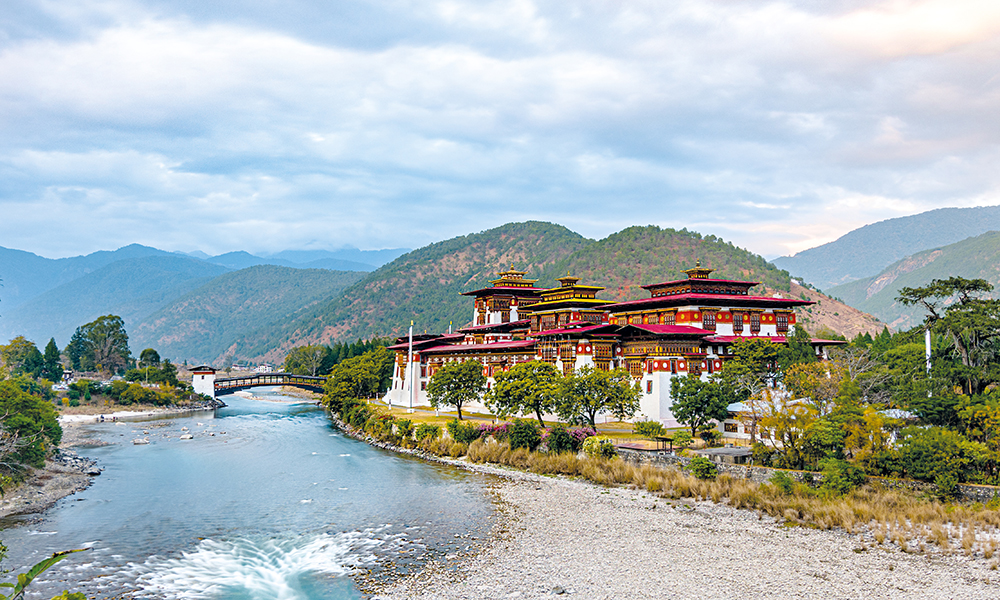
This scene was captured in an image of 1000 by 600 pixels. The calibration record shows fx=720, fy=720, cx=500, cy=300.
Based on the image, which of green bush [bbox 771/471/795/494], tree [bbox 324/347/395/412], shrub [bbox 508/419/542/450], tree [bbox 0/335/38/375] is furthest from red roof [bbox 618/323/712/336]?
tree [bbox 0/335/38/375]

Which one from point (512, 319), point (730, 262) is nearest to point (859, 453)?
point (512, 319)

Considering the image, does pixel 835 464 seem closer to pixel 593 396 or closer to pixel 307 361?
pixel 593 396

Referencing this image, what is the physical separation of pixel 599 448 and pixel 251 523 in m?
23.7

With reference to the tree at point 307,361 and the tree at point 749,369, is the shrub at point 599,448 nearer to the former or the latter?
the tree at point 749,369

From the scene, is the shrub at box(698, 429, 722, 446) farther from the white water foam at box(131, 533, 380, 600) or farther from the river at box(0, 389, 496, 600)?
the white water foam at box(131, 533, 380, 600)

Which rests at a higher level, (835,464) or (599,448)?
(835,464)

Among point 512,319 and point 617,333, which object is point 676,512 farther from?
point 512,319

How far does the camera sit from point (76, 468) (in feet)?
180

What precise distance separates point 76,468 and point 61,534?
21227 mm

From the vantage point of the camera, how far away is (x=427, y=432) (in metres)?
65.3

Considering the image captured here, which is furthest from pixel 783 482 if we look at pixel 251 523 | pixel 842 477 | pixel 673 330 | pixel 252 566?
pixel 251 523

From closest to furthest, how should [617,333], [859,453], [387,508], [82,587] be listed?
[82,587], [859,453], [387,508], [617,333]

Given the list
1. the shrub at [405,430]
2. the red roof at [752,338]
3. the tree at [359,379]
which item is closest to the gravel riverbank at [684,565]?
the red roof at [752,338]

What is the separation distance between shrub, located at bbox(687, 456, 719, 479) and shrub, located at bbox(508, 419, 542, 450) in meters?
14.6
